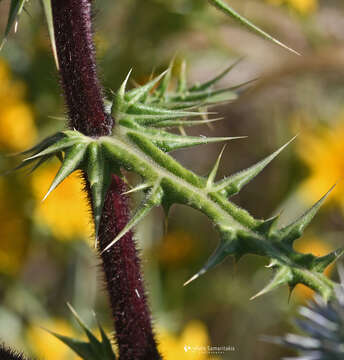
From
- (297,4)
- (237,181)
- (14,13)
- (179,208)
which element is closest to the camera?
(14,13)

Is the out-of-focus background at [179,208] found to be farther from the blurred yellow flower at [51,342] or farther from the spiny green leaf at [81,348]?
the spiny green leaf at [81,348]

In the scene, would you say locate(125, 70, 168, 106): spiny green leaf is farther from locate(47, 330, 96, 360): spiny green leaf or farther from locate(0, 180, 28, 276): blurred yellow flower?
locate(0, 180, 28, 276): blurred yellow flower

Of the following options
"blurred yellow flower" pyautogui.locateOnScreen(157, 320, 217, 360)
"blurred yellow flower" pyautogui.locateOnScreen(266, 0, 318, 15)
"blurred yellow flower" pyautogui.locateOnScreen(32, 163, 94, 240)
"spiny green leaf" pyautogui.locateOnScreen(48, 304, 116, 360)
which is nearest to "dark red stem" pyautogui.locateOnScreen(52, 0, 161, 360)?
"spiny green leaf" pyautogui.locateOnScreen(48, 304, 116, 360)

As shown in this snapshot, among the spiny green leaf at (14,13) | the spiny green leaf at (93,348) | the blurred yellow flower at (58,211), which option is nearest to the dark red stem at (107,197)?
the spiny green leaf at (93,348)

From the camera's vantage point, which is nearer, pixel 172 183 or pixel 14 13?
pixel 14 13

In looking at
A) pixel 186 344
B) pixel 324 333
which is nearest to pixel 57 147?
pixel 324 333

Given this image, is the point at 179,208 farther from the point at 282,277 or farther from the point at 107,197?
the point at 282,277

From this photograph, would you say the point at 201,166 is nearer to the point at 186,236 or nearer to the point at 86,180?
the point at 186,236
